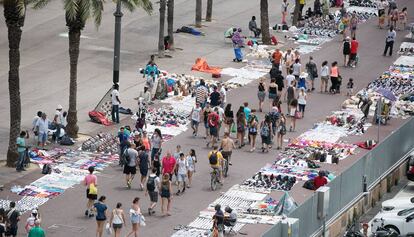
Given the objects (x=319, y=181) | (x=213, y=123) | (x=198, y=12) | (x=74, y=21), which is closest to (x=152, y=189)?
(x=319, y=181)

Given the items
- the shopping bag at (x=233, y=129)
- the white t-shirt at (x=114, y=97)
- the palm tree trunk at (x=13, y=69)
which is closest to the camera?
the palm tree trunk at (x=13, y=69)

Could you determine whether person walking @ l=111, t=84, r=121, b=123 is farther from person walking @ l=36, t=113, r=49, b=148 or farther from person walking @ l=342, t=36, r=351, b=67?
person walking @ l=342, t=36, r=351, b=67

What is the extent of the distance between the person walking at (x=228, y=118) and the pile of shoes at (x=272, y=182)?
4870mm

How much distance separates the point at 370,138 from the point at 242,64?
14.2 m

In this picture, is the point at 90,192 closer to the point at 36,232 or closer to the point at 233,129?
the point at 36,232

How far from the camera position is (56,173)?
161ft

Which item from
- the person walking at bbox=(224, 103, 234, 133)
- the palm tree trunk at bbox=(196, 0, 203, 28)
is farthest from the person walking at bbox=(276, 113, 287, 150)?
the palm tree trunk at bbox=(196, 0, 203, 28)

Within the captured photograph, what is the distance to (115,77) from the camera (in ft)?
190

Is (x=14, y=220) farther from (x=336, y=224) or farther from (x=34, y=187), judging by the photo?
(x=336, y=224)

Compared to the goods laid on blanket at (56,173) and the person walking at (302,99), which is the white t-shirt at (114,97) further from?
the person walking at (302,99)

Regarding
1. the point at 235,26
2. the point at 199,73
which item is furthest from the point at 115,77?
the point at 235,26

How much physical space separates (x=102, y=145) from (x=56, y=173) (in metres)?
3.50

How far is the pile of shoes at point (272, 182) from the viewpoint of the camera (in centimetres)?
4875

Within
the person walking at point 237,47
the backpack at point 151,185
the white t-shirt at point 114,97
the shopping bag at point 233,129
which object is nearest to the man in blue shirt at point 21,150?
the backpack at point 151,185
